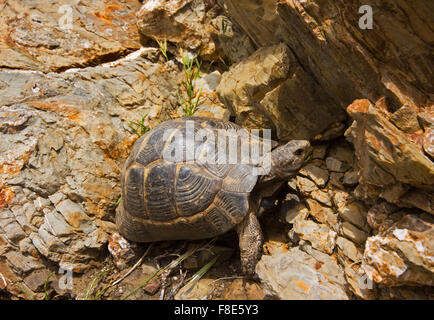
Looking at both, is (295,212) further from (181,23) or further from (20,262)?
(181,23)

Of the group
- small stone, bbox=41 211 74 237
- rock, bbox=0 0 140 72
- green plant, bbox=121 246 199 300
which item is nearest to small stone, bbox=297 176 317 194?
green plant, bbox=121 246 199 300

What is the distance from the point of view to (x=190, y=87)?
426 cm

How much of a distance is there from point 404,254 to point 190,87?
10.8 ft

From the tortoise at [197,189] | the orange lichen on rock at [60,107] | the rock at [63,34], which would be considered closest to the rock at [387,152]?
the tortoise at [197,189]

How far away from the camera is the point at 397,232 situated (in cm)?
197

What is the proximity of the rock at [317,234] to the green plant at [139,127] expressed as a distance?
2.13 meters

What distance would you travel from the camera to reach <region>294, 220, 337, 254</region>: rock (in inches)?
100

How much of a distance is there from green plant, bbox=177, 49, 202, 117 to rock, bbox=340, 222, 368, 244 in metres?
2.44

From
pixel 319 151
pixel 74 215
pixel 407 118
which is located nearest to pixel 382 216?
pixel 407 118

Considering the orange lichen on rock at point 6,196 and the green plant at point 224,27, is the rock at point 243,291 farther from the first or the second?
the green plant at point 224,27

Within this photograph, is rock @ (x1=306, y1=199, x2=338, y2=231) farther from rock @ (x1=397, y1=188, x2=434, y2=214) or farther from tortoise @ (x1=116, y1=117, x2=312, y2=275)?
rock @ (x1=397, y1=188, x2=434, y2=214)

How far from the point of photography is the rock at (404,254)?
6.05 feet
